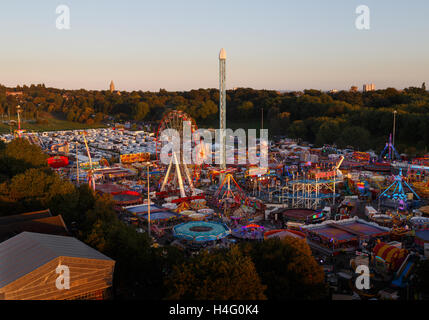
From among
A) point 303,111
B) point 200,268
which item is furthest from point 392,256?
point 303,111

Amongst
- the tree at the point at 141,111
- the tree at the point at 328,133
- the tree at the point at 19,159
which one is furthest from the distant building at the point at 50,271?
the tree at the point at 141,111

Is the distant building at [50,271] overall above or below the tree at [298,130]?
below

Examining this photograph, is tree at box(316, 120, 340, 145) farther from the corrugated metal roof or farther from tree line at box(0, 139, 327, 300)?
the corrugated metal roof

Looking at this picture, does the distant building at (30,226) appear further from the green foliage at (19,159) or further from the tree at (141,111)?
the tree at (141,111)

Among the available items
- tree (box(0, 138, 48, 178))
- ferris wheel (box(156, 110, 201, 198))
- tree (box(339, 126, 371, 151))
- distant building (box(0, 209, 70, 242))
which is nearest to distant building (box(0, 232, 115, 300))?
distant building (box(0, 209, 70, 242))

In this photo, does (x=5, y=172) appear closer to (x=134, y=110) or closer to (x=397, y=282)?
(x=397, y=282)

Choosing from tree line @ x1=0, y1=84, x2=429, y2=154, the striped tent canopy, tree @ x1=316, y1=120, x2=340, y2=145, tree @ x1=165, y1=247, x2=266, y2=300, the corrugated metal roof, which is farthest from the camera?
tree @ x1=316, y1=120, x2=340, y2=145

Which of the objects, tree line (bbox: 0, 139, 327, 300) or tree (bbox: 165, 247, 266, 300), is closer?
tree (bbox: 165, 247, 266, 300)

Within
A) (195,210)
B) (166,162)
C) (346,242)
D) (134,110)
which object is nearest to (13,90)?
(134,110)
